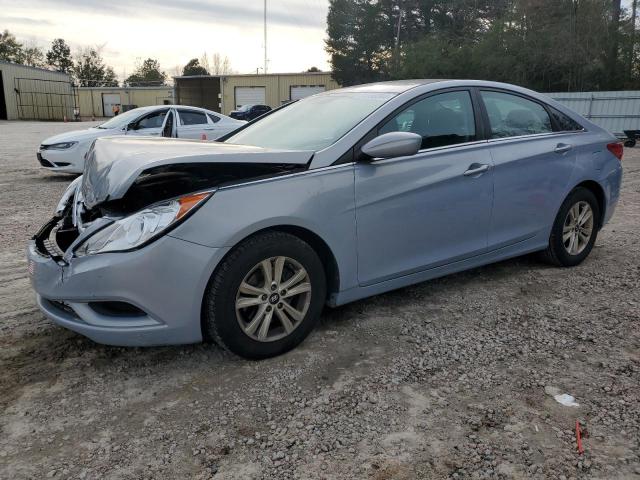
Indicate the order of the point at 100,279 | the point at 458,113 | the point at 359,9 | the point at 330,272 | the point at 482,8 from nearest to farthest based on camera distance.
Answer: the point at 100,279 → the point at 330,272 → the point at 458,113 → the point at 482,8 → the point at 359,9

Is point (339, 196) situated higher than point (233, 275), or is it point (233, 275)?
point (339, 196)

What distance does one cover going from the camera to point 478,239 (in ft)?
12.8

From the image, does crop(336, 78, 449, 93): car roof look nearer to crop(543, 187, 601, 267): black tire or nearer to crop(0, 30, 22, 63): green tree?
crop(543, 187, 601, 267): black tire

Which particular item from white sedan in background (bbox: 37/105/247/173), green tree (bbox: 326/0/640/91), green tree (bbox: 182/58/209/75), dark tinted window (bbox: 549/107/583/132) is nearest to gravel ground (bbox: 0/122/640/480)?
dark tinted window (bbox: 549/107/583/132)

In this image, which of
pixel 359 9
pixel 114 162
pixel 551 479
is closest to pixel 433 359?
pixel 551 479

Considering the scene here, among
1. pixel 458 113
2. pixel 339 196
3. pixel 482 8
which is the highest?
pixel 482 8

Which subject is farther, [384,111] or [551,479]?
[384,111]

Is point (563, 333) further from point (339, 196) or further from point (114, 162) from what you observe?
point (114, 162)

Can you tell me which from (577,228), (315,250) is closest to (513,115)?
(577,228)

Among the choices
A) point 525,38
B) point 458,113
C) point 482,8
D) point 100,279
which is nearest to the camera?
point 100,279

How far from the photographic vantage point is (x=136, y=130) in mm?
10367

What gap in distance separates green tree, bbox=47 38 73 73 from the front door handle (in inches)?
3984

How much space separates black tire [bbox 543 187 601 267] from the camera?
446 cm

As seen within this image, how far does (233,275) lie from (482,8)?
145 feet
